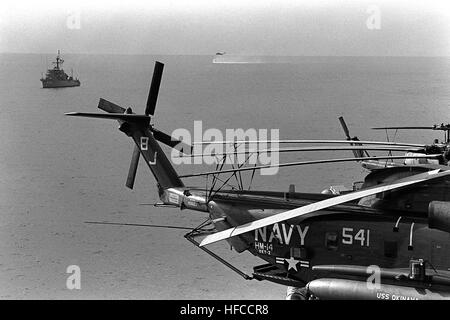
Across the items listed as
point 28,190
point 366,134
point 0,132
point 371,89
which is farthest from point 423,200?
point 371,89

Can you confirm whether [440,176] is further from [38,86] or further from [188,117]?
[38,86]

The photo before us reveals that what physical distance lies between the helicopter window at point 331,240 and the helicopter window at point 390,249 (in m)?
0.80

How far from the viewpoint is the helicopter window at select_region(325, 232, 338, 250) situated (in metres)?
8.99

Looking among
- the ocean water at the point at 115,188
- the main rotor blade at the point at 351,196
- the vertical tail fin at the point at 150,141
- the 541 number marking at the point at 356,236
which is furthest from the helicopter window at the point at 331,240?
the ocean water at the point at 115,188

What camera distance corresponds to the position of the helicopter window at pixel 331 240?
8.99m

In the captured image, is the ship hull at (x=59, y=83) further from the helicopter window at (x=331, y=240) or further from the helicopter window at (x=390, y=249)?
the helicopter window at (x=390, y=249)

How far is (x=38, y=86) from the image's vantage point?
238 feet

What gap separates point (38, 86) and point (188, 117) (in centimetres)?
3558

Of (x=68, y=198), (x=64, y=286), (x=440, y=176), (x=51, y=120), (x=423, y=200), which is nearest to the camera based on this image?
(x=440, y=176)

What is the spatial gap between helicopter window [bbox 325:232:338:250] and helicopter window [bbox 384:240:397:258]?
803 mm

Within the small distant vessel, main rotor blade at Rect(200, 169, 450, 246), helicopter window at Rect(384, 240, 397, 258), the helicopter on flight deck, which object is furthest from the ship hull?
helicopter window at Rect(384, 240, 397, 258)

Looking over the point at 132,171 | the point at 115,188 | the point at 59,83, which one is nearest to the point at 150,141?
the point at 132,171

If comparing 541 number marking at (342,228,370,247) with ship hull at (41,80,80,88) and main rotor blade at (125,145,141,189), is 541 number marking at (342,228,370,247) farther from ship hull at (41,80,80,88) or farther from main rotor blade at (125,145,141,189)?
ship hull at (41,80,80,88)

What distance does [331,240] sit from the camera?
901 cm
